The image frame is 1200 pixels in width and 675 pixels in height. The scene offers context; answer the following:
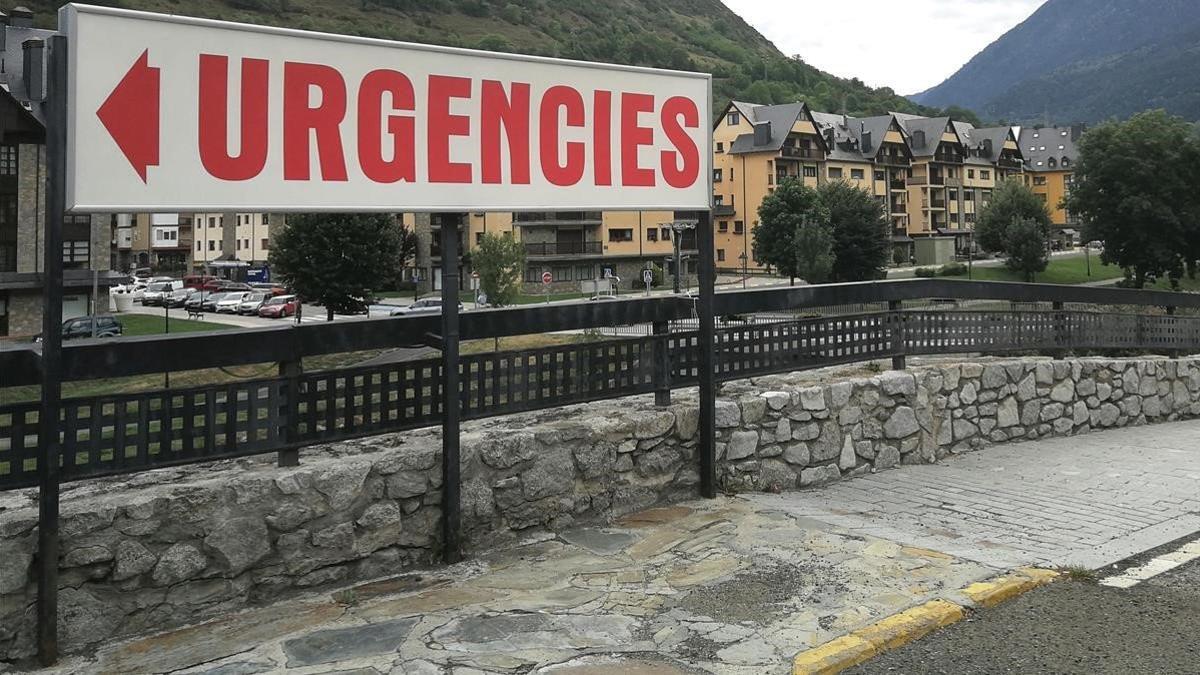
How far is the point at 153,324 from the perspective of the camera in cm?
4831

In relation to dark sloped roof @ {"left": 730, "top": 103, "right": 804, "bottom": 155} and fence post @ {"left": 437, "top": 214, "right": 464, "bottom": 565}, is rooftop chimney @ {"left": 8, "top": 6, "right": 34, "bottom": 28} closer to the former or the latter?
dark sloped roof @ {"left": 730, "top": 103, "right": 804, "bottom": 155}

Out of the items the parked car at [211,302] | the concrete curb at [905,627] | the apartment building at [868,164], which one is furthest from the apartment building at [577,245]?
the concrete curb at [905,627]

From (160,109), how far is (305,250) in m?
40.0

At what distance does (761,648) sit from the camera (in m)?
3.90

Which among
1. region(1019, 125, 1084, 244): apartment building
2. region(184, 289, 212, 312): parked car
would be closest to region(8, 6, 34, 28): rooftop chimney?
region(184, 289, 212, 312): parked car

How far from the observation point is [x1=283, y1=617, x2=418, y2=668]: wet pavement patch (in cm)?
377

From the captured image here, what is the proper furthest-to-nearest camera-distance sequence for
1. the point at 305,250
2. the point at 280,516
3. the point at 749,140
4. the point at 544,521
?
the point at 749,140
the point at 305,250
the point at 544,521
the point at 280,516

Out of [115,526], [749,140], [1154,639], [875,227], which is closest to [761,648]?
[1154,639]

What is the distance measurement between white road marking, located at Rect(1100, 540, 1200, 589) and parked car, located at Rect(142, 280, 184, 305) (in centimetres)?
6556

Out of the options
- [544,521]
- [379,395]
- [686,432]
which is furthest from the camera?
[686,432]

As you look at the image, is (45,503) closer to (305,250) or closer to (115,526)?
(115,526)

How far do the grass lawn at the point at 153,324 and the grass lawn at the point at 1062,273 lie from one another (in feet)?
164

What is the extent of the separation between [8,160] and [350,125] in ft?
167

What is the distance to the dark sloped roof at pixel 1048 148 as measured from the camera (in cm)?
11125
